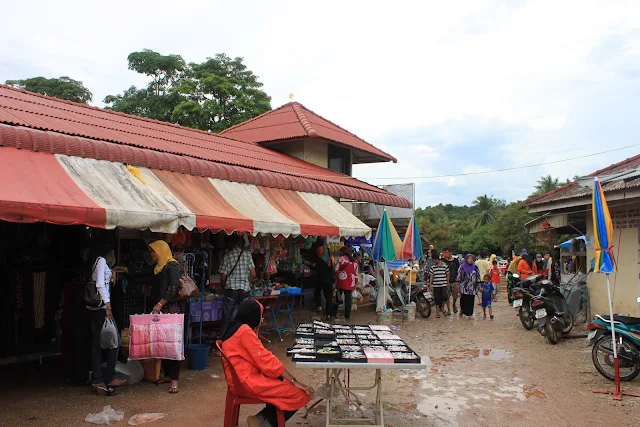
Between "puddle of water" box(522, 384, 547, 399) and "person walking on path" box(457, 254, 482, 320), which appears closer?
"puddle of water" box(522, 384, 547, 399)

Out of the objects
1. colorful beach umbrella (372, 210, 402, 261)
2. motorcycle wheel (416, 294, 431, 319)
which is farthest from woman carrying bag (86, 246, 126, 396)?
motorcycle wheel (416, 294, 431, 319)

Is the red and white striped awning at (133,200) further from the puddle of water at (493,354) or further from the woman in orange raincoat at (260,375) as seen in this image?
the puddle of water at (493,354)

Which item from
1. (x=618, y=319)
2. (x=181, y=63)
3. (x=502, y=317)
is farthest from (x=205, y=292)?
(x=181, y=63)

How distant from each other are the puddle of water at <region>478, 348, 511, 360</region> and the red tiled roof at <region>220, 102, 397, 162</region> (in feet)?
27.0

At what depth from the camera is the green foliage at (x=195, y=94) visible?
24406mm

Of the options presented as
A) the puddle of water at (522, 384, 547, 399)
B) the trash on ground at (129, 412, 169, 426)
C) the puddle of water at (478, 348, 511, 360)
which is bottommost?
the puddle of water at (522, 384, 547, 399)

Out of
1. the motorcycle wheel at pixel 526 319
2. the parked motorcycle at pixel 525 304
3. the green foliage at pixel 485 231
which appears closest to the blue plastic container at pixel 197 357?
the parked motorcycle at pixel 525 304

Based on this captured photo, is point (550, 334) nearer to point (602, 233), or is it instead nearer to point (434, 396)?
point (602, 233)

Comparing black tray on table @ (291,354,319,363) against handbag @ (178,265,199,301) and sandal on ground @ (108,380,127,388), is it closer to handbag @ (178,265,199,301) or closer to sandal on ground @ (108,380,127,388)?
handbag @ (178,265,199,301)

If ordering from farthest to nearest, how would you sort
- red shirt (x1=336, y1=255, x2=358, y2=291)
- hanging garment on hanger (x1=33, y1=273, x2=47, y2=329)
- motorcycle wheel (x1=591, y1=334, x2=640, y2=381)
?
red shirt (x1=336, y1=255, x2=358, y2=291), hanging garment on hanger (x1=33, y1=273, x2=47, y2=329), motorcycle wheel (x1=591, y1=334, x2=640, y2=381)

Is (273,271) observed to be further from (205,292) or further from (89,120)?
(89,120)

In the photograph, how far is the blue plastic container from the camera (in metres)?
7.05

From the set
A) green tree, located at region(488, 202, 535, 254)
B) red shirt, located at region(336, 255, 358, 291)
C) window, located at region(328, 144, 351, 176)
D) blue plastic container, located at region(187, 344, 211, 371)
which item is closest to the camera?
blue plastic container, located at region(187, 344, 211, 371)

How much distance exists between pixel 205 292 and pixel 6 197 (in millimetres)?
3993
